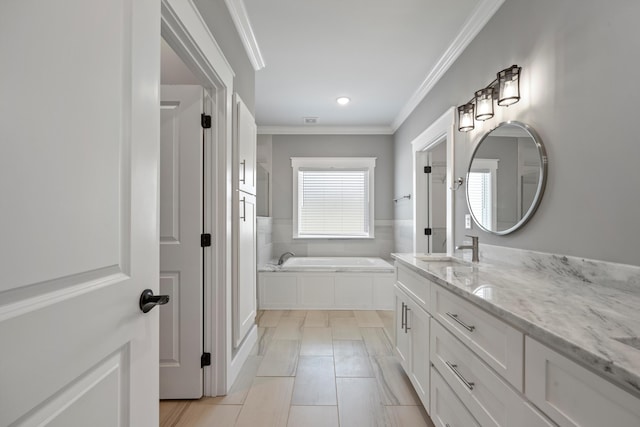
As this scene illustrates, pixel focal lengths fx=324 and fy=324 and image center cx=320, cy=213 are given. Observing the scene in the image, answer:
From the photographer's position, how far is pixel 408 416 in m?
1.88

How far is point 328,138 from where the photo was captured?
516 cm

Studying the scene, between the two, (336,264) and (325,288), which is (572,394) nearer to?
(325,288)

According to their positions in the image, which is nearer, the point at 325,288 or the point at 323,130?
the point at 325,288

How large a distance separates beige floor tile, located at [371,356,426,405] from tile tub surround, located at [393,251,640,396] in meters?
0.85

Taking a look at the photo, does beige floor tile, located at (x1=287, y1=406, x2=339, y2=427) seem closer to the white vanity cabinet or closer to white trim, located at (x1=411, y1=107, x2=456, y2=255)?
the white vanity cabinet

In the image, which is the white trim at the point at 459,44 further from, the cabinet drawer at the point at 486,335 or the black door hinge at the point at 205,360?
the black door hinge at the point at 205,360

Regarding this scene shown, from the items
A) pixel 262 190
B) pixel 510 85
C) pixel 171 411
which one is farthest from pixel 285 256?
pixel 510 85

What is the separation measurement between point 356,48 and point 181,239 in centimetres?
210

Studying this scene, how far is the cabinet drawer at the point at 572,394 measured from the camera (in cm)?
63

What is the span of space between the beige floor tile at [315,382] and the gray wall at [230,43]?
217 centimetres

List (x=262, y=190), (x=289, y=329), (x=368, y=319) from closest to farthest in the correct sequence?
1. (x=289, y=329)
2. (x=368, y=319)
3. (x=262, y=190)

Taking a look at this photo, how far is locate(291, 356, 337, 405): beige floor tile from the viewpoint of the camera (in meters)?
2.06

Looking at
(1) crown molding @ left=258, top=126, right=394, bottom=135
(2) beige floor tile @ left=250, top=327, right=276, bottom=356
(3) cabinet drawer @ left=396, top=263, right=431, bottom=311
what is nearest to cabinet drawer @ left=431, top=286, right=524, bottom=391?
(3) cabinet drawer @ left=396, top=263, right=431, bottom=311

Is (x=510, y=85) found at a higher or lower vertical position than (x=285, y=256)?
higher
